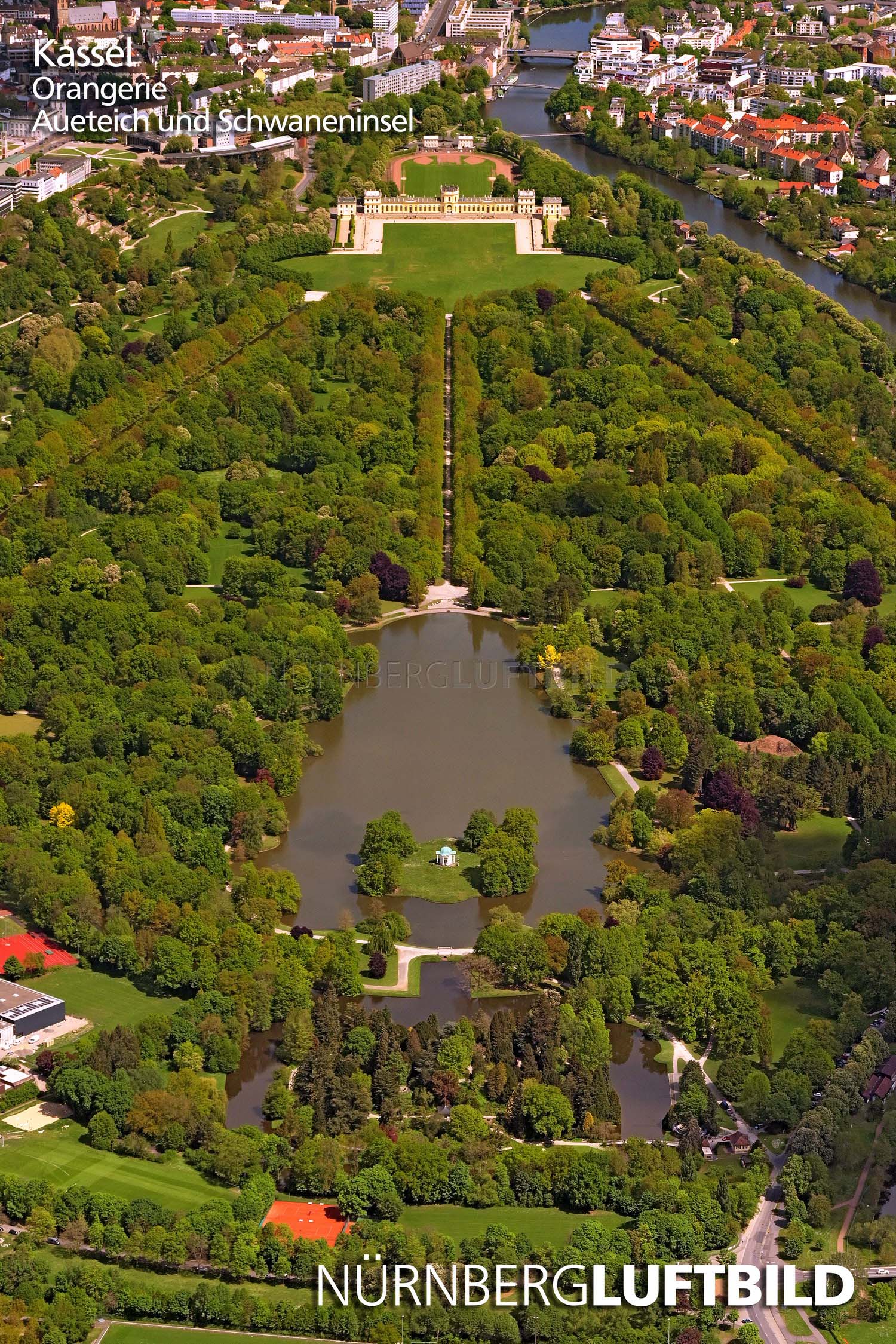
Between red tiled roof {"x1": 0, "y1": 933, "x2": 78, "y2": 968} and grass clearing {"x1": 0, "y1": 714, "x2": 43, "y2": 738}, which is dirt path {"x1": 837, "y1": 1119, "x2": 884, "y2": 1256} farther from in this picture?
grass clearing {"x1": 0, "y1": 714, "x2": 43, "y2": 738}

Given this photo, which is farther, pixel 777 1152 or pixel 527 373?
pixel 527 373

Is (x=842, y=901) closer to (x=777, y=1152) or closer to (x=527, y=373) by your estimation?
(x=777, y=1152)

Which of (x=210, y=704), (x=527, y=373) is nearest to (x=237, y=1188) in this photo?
(x=210, y=704)

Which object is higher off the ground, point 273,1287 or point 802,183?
point 802,183

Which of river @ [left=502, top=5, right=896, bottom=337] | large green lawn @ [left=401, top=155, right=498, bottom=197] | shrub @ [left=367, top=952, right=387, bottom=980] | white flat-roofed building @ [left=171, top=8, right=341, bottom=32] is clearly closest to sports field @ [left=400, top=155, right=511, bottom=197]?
large green lawn @ [left=401, top=155, right=498, bottom=197]

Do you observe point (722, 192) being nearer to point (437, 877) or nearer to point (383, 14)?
point (383, 14)

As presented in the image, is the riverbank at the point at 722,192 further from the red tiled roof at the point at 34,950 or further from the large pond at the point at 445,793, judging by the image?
the red tiled roof at the point at 34,950
